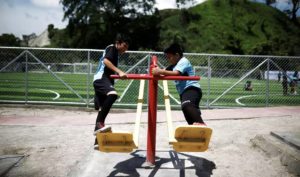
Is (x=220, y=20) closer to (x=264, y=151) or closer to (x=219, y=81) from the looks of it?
(x=219, y=81)

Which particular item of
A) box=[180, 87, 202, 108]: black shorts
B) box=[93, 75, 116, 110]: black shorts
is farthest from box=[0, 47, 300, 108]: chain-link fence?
box=[180, 87, 202, 108]: black shorts

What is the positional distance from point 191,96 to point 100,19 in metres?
57.2

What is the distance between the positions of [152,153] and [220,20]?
357ft

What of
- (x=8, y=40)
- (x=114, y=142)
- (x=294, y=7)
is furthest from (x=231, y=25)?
(x=114, y=142)

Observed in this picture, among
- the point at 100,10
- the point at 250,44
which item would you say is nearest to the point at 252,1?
the point at 250,44

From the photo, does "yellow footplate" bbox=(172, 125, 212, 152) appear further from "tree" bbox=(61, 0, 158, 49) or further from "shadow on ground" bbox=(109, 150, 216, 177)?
"tree" bbox=(61, 0, 158, 49)

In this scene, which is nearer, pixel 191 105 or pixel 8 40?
pixel 191 105

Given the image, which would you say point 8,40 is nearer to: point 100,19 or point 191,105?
point 100,19

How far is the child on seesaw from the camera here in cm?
488

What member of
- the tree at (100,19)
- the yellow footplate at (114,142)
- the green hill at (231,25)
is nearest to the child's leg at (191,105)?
the yellow footplate at (114,142)

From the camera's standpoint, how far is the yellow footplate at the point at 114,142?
177 inches

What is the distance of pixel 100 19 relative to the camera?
198 ft

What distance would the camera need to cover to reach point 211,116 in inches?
378

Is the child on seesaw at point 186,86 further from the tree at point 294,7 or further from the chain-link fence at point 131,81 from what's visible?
the tree at point 294,7
